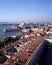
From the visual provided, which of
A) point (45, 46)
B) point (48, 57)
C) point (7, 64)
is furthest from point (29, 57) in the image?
point (45, 46)

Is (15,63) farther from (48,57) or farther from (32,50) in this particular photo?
(48,57)

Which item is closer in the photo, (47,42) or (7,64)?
(7,64)

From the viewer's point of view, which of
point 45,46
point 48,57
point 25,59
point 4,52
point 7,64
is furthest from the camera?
point 45,46

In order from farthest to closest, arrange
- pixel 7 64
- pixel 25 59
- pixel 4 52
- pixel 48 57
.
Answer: pixel 48 57
pixel 4 52
pixel 25 59
pixel 7 64

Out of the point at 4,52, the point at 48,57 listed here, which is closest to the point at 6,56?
the point at 4,52

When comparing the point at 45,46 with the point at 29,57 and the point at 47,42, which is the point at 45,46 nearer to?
the point at 47,42

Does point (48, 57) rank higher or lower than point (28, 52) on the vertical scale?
lower

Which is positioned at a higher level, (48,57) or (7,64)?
(7,64)

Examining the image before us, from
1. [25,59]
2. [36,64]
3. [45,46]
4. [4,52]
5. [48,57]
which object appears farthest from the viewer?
[45,46]

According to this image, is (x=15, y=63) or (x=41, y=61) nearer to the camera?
(x=15, y=63)
